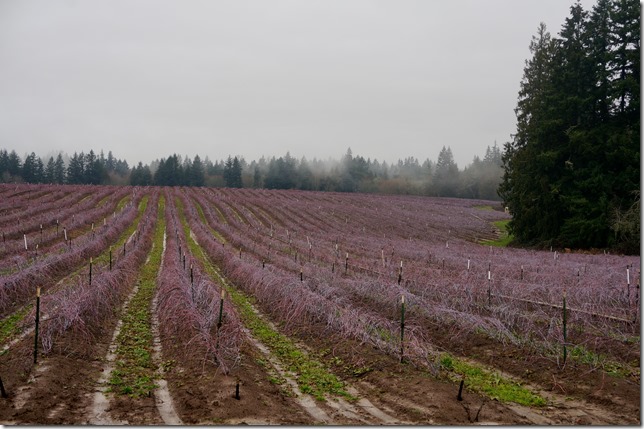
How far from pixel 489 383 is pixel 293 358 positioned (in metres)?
3.52

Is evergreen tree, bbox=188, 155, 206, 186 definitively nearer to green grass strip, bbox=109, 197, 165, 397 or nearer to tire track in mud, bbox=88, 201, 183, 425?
green grass strip, bbox=109, 197, 165, 397

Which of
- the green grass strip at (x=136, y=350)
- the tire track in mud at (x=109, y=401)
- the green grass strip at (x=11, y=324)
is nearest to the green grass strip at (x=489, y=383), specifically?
the tire track in mud at (x=109, y=401)

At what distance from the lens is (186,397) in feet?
19.8

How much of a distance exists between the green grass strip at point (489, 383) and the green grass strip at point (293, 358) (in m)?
2.01

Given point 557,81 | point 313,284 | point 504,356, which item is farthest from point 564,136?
point 504,356

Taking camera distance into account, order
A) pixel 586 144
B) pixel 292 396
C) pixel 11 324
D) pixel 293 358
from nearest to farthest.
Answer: pixel 292 396
pixel 293 358
pixel 11 324
pixel 586 144

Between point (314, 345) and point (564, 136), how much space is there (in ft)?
90.8

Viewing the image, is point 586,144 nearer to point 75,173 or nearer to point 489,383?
point 489,383

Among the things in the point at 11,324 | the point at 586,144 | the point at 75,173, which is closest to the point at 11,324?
the point at 11,324

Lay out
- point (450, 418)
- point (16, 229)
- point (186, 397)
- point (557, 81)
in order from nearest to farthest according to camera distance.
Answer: point (450, 418) → point (186, 397) → point (16, 229) → point (557, 81)

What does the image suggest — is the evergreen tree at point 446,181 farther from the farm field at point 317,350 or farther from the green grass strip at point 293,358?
the green grass strip at point 293,358

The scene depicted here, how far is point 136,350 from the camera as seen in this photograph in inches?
327

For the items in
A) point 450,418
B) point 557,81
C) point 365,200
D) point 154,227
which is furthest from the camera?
point 365,200

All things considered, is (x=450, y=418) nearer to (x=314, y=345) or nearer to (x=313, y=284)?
(x=314, y=345)
